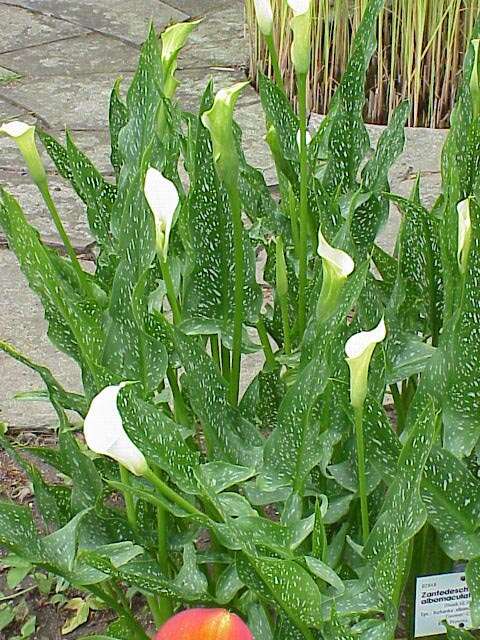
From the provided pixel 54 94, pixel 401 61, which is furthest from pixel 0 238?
pixel 401 61

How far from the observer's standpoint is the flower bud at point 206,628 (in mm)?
726

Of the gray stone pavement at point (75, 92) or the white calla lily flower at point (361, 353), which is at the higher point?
the white calla lily flower at point (361, 353)

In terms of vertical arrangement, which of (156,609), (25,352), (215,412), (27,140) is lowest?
(25,352)

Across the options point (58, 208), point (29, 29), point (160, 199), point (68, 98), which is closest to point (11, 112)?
point (68, 98)

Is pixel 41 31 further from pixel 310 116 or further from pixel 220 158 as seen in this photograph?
pixel 220 158

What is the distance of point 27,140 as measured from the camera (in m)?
0.94

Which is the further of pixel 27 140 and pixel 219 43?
pixel 219 43

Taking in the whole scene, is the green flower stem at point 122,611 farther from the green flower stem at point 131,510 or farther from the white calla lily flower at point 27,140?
the white calla lily flower at point 27,140

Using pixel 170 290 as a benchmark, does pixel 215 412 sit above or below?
below

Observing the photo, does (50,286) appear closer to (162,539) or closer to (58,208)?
(162,539)

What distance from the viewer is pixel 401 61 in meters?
2.31

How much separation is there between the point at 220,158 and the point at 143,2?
7.82ft

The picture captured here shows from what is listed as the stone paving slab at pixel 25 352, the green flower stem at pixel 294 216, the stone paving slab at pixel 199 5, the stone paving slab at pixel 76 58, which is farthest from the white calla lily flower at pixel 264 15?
the stone paving slab at pixel 199 5

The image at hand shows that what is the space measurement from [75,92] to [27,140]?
1.71 m
